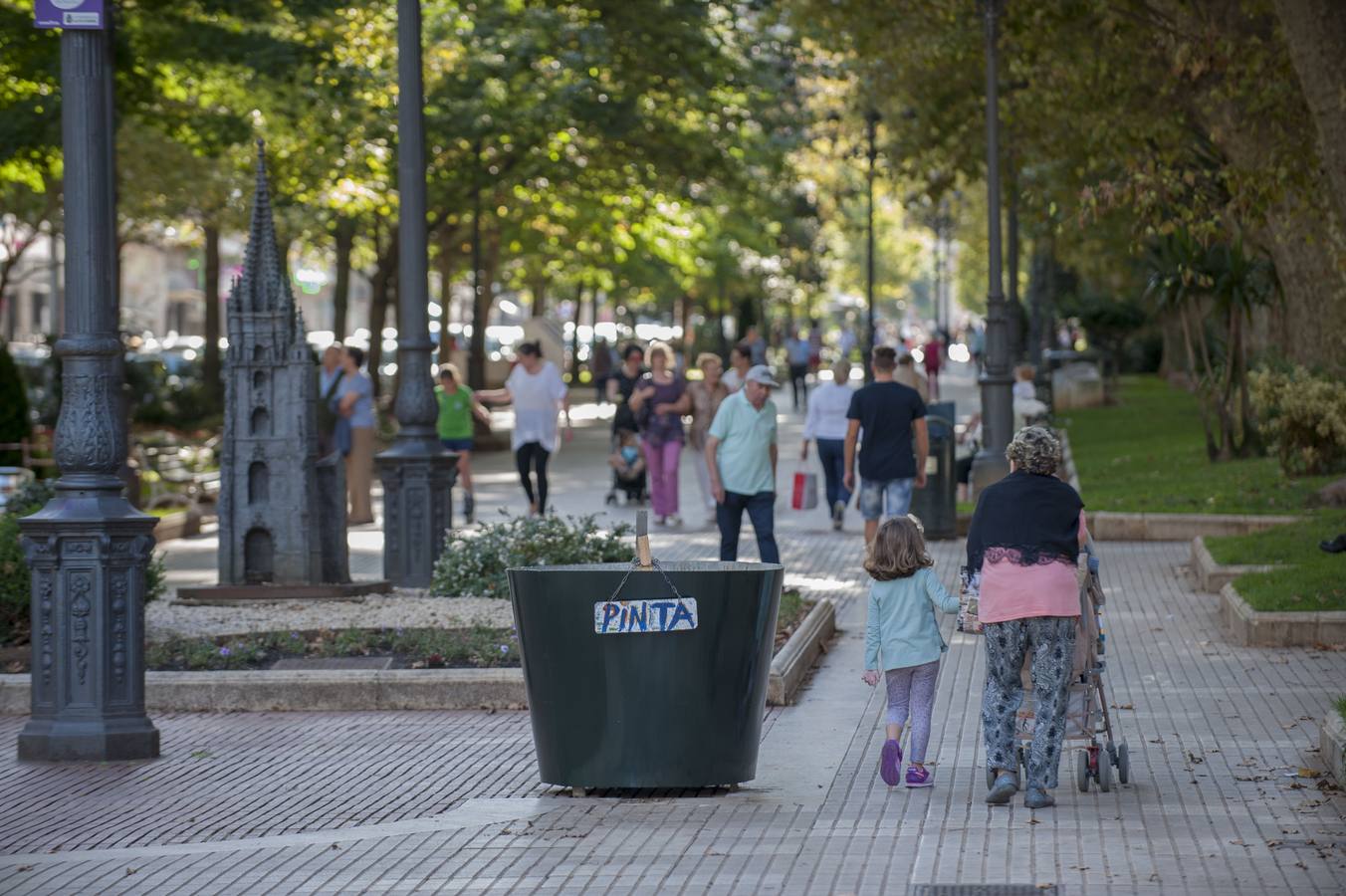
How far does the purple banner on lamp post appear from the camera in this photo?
30.8ft

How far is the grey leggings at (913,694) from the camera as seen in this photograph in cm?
860

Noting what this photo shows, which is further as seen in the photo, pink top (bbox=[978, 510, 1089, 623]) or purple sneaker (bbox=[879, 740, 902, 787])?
purple sneaker (bbox=[879, 740, 902, 787])

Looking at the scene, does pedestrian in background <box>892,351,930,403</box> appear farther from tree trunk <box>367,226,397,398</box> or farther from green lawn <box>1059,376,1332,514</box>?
tree trunk <box>367,226,397,398</box>

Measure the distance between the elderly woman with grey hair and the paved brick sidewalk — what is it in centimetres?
25

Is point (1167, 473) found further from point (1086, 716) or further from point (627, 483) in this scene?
point (1086, 716)

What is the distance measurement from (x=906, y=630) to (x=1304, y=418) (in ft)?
41.1

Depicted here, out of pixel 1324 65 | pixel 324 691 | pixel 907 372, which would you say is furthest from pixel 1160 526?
pixel 324 691

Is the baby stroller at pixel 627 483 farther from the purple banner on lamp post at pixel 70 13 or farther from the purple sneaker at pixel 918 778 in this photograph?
the purple sneaker at pixel 918 778

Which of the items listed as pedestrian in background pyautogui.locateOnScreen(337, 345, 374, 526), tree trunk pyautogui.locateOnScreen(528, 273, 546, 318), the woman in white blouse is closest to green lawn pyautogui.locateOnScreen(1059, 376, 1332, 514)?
the woman in white blouse

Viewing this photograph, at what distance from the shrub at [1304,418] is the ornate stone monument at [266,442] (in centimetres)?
959

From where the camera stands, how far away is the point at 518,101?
30.9m

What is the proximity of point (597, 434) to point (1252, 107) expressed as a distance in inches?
833

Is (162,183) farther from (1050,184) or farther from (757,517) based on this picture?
(757,517)

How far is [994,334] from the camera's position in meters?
22.2
